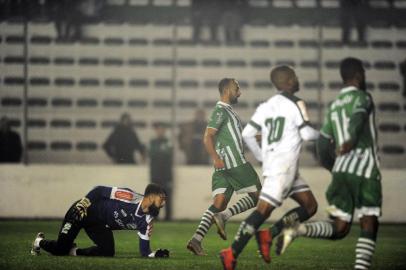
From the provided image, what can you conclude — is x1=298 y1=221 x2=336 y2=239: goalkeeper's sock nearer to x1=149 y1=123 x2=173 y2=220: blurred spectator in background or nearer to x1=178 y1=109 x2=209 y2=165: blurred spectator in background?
x1=149 y1=123 x2=173 y2=220: blurred spectator in background

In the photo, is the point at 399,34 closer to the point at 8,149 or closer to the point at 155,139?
the point at 155,139

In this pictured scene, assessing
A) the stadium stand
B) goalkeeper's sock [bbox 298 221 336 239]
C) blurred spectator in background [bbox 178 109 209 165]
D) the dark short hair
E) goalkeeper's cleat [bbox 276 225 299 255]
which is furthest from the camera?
the stadium stand

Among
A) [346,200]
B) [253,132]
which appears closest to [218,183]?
[253,132]

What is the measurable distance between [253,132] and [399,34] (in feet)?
36.2

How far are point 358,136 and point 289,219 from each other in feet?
3.91

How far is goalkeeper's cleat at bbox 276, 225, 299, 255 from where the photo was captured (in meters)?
7.80

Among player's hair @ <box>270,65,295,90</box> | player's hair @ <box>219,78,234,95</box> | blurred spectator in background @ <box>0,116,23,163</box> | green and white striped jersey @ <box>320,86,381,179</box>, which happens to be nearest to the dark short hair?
player's hair @ <box>219,78,234,95</box>

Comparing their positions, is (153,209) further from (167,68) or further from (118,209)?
(167,68)

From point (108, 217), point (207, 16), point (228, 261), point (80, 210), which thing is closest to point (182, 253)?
point (108, 217)

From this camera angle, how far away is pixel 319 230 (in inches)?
314

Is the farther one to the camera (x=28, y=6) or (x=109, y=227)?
(x=28, y=6)

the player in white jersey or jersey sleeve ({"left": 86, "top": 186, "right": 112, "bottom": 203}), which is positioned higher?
the player in white jersey

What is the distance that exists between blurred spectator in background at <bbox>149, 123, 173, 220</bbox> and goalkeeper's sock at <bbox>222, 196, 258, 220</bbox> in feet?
22.2

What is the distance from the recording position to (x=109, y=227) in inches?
393
